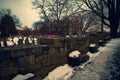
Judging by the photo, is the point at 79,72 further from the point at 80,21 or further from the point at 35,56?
the point at 80,21

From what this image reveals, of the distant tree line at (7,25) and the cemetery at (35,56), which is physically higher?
the distant tree line at (7,25)

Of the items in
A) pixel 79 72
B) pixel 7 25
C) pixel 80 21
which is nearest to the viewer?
pixel 79 72

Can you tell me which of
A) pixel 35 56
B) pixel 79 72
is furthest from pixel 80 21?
pixel 35 56

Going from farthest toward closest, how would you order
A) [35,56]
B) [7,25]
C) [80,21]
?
[80,21] < [7,25] < [35,56]

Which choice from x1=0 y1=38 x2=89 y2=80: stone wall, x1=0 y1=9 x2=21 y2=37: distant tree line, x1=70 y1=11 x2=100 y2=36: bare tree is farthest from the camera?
x1=70 y1=11 x2=100 y2=36: bare tree

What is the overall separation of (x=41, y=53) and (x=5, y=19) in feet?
52.9

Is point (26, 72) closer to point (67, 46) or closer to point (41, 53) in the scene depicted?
point (41, 53)

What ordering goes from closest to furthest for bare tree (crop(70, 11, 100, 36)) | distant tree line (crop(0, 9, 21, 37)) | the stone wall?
the stone wall
distant tree line (crop(0, 9, 21, 37))
bare tree (crop(70, 11, 100, 36))

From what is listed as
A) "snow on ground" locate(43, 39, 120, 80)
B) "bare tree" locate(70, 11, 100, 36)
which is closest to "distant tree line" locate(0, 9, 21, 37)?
"snow on ground" locate(43, 39, 120, 80)

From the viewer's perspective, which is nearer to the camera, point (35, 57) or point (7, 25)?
point (35, 57)

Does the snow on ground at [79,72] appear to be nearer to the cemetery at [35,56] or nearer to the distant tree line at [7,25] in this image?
the cemetery at [35,56]

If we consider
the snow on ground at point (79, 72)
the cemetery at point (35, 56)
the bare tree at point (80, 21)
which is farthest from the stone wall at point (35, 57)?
the bare tree at point (80, 21)

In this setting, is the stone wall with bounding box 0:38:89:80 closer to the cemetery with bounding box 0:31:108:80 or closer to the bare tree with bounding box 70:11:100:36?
the cemetery with bounding box 0:31:108:80

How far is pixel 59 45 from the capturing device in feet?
28.8
